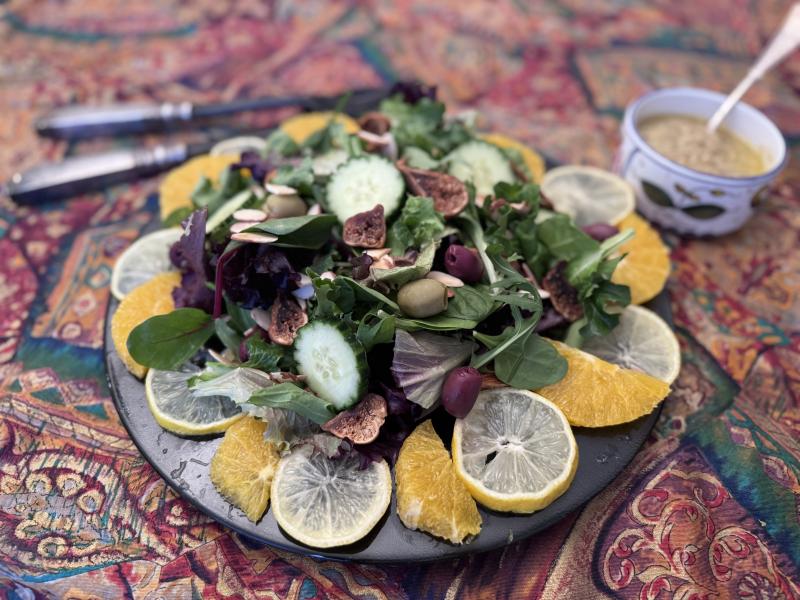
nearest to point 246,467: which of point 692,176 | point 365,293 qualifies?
point 365,293

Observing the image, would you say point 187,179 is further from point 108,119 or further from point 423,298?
point 423,298

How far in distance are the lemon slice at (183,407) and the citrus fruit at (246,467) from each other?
65mm

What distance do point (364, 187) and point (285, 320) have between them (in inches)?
22.2

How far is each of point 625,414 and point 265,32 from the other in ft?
10.7

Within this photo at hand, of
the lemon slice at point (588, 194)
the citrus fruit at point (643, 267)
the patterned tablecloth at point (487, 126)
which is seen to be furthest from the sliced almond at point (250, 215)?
the citrus fruit at point (643, 267)

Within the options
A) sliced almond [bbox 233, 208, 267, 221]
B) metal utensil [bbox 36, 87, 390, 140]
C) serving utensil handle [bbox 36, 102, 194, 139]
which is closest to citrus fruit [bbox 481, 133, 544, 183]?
metal utensil [bbox 36, 87, 390, 140]

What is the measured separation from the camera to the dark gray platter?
1703mm

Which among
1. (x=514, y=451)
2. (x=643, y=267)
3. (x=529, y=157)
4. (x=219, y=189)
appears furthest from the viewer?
(x=529, y=157)

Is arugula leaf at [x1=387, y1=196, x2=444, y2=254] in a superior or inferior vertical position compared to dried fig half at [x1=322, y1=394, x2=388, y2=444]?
superior

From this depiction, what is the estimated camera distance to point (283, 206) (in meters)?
2.20

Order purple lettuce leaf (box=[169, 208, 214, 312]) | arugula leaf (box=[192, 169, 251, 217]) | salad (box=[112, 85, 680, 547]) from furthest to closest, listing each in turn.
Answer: arugula leaf (box=[192, 169, 251, 217])
purple lettuce leaf (box=[169, 208, 214, 312])
salad (box=[112, 85, 680, 547])

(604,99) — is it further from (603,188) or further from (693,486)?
Result: (693,486)

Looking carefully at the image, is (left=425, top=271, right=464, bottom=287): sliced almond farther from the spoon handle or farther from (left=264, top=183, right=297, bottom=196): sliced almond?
the spoon handle

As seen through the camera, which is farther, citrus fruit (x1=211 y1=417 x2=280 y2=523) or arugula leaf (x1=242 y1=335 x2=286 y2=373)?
arugula leaf (x1=242 y1=335 x2=286 y2=373)
